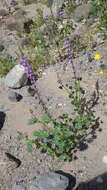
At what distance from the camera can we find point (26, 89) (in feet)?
21.3

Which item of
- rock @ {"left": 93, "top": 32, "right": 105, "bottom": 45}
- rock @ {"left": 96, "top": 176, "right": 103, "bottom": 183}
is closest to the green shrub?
rock @ {"left": 93, "top": 32, "right": 105, "bottom": 45}

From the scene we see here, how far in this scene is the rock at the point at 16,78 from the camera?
6531 mm

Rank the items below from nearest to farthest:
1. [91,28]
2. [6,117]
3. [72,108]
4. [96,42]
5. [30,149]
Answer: [30,149] → [72,108] → [6,117] → [96,42] → [91,28]

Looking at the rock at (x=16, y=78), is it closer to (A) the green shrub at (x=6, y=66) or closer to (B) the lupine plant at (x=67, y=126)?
(A) the green shrub at (x=6, y=66)

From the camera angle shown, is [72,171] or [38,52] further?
[38,52]

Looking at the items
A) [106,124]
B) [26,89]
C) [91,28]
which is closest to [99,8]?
[91,28]

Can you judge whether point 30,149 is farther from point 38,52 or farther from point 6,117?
point 38,52

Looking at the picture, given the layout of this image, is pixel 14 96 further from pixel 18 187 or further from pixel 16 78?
pixel 18 187

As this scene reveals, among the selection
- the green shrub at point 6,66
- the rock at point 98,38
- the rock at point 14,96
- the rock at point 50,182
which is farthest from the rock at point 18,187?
the rock at point 98,38

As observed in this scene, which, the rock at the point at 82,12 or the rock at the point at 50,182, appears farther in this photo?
the rock at the point at 82,12

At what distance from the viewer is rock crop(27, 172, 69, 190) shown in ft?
14.4

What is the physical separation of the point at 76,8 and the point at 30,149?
476 centimetres

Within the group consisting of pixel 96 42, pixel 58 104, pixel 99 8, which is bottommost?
pixel 58 104

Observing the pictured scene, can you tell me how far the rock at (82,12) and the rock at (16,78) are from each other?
7.60ft
